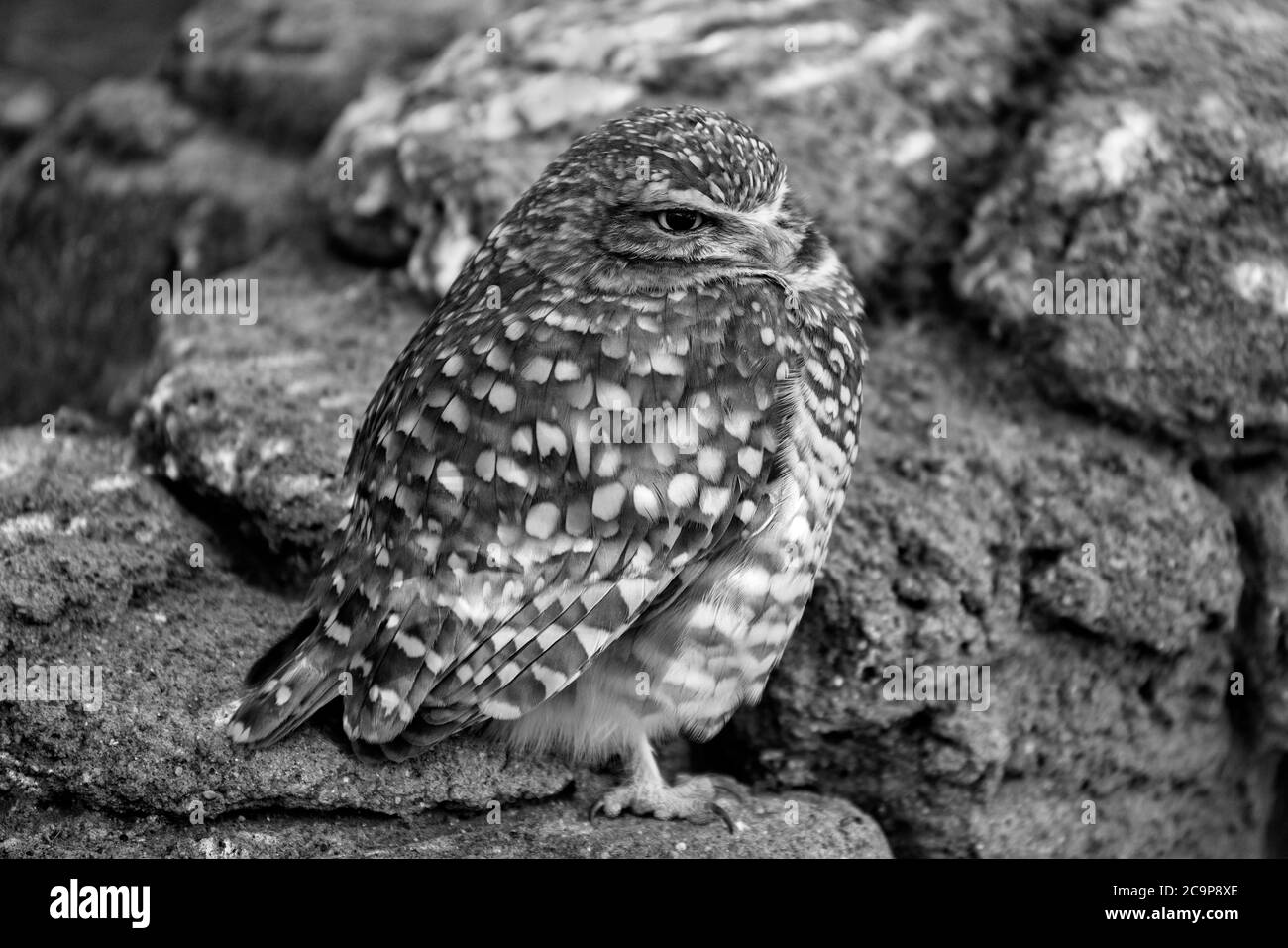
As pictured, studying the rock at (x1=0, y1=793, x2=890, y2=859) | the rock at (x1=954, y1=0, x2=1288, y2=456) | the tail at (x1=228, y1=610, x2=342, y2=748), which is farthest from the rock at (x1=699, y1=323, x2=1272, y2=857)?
the tail at (x1=228, y1=610, x2=342, y2=748)

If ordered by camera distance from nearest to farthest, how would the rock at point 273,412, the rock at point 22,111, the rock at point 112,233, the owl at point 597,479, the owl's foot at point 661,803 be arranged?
the owl at point 597,479, the owl's foot at point 661,803, the rock at point 273,412, the rock at point 112,233, the rock at point 22,111

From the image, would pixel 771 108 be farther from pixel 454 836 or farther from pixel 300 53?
pixel 300 53

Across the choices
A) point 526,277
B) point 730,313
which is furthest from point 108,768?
point 730,313

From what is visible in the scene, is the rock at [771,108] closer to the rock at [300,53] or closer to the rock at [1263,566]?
the rock at [1263,566]

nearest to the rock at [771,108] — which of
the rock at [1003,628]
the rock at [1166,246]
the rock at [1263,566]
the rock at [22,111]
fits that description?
the rock at [1166,246]

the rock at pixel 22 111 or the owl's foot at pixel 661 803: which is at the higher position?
the rock at pixel 22 111

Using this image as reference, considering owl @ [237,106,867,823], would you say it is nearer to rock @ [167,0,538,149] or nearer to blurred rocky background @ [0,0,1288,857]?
blurred rocky background @ [0,0,1288,857]

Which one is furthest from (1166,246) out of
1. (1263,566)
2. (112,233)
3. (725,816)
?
(112,233)

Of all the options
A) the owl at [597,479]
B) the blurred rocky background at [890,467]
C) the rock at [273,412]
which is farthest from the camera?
the rock at [273,412]
